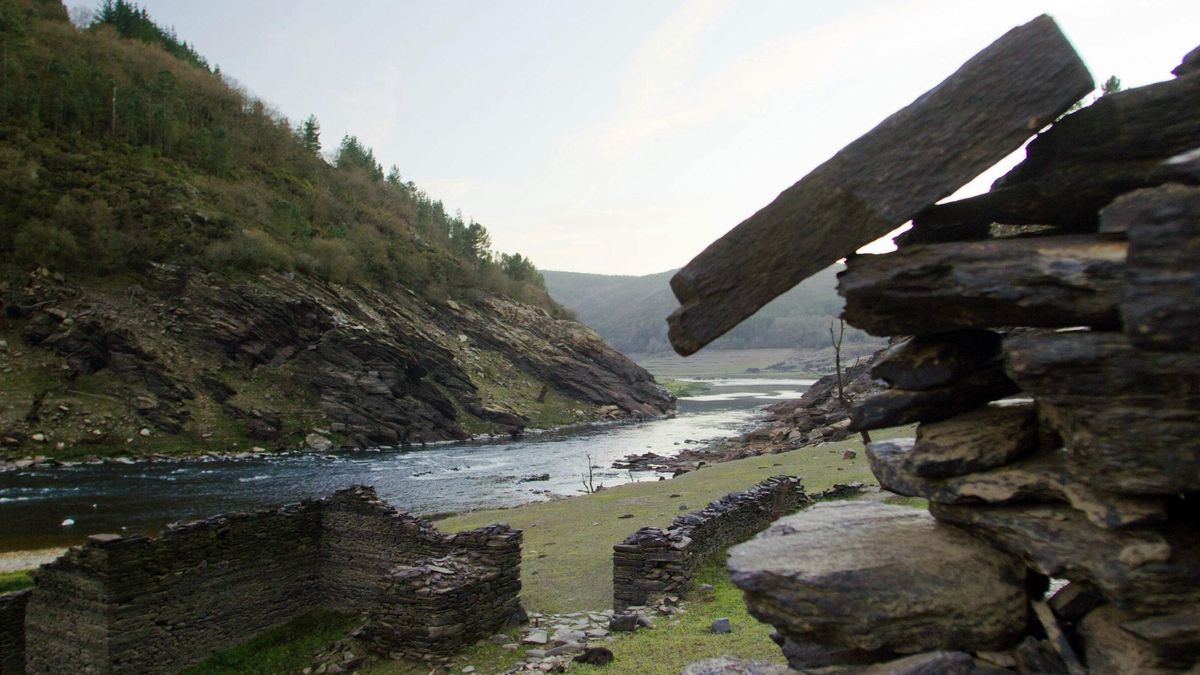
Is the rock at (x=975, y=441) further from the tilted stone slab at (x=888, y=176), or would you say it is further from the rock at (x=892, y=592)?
the tilted stone slab at (x=888, y=176)

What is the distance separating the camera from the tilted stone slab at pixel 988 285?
583cm

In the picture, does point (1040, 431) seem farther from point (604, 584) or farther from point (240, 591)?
point (240, 591)

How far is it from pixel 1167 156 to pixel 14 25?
413 ft

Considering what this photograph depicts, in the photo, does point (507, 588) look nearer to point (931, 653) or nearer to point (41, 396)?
point (931, 653)

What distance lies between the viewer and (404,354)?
8438cm

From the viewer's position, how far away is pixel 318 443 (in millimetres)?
68438

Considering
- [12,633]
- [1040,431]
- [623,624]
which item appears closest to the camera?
[1040,431]

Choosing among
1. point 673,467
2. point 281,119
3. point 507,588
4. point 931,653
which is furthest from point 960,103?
point 281,119

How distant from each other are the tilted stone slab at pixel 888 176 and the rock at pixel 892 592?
2.36 metres

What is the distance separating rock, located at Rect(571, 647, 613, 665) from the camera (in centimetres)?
1326

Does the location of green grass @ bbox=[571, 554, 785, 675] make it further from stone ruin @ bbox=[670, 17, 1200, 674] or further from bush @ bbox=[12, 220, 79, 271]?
bush @ bbox=[12, 220, 79, 271]

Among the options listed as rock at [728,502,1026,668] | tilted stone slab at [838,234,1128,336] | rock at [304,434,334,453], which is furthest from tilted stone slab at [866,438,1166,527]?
rock at [304,434,334,453]

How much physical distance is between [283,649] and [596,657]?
10.6m

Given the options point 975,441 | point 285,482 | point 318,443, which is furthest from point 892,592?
point 318,443
